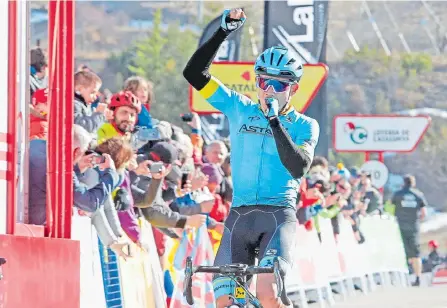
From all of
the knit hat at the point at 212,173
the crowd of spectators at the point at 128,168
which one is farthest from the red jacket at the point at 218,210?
the knit hat at the point at 212,173

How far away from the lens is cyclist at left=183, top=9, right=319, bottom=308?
9.35 meters

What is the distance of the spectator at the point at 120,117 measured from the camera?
12.3 m

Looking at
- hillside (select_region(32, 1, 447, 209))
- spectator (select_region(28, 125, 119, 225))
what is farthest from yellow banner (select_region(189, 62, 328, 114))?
hillside (select_region(32, 1, 447, 209))

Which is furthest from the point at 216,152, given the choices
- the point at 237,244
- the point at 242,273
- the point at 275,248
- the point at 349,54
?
the point at 349,54

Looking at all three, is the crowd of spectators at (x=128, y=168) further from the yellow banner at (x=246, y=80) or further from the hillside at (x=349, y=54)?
the hillside at (x=349, y=54)

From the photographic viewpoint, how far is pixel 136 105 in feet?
40.9

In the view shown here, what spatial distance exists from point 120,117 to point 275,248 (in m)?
3.45

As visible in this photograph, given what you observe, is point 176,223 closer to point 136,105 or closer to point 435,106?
point 136,105

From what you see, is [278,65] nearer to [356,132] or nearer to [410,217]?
[410,217]

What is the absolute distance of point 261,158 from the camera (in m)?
9.50

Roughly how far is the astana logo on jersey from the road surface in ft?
30.6

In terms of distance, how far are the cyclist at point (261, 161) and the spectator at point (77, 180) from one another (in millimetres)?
1406

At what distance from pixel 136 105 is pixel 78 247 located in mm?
2105

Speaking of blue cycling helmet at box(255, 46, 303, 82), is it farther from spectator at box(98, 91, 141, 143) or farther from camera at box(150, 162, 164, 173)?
spectator at box(98, 91, 141, 143)
